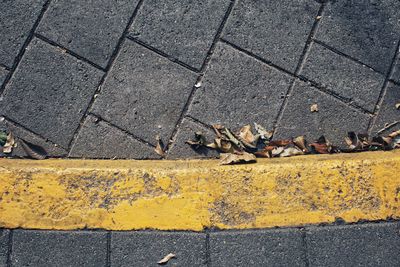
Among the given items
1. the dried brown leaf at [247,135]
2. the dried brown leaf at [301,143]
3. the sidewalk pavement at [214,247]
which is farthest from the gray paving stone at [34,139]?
the dried brown leaf at [301,143]

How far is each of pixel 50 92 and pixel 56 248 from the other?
0.85 meters

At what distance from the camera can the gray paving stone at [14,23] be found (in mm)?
2674

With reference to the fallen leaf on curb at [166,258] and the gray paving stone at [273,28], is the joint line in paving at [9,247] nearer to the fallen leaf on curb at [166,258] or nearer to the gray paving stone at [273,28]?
the fallen leaf on curb at [166,258]

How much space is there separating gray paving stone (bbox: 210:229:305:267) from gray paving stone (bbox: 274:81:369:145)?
0.56 m

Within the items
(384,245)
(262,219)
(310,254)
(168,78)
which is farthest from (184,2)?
(384,245)

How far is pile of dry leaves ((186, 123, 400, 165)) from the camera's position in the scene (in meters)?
2.62

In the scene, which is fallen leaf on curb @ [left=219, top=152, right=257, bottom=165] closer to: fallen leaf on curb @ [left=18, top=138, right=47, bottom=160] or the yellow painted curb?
the yellow painted curb

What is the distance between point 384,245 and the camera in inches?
99.6

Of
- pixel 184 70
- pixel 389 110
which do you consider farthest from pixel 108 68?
pixel 389 110

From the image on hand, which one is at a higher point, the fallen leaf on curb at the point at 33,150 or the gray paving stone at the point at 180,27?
the gray paving stone at the point at 180,27

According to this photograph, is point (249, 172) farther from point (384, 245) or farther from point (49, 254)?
point (49, 254)

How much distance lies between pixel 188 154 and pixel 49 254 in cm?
91

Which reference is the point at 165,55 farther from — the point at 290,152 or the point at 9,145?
the point at 9,145

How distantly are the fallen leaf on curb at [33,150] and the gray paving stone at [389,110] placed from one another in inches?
73.5
